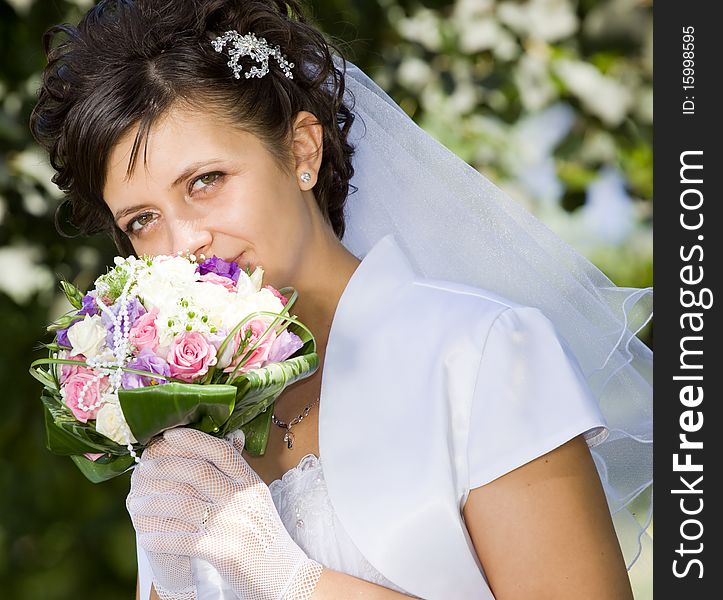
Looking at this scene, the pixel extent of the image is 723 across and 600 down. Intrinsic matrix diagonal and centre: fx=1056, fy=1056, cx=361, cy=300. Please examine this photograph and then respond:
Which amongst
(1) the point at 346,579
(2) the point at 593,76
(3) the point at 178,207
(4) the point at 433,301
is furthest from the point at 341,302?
(2) the point at 593,76

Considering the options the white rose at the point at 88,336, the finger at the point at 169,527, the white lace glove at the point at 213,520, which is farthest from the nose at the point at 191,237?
the finger at the point at 169,527

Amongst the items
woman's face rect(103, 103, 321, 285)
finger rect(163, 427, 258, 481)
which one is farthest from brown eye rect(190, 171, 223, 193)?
finger rect(163, 427, 258, 481)

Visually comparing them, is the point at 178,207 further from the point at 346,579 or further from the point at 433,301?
the point at 346,579

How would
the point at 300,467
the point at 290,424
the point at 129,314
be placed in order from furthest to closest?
the point at 290,424
the point at 300,467
the point at 129,314

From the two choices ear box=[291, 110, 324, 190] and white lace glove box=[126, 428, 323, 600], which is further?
ear box=[291, 110, 324, 190]

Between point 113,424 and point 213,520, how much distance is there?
29 centimetres

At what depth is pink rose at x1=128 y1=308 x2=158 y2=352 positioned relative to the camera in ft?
6.31

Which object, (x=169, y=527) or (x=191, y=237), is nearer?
(x=169, y=527)

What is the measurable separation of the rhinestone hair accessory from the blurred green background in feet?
4.67

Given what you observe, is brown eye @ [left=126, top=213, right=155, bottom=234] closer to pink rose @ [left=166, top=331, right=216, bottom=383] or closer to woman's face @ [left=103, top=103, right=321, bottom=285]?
woman's face @ [left=103, top=103, right=321, bottom=285]

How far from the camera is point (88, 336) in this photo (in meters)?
1.95

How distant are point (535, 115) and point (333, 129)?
179 cm

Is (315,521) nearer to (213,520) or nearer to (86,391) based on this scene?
(213,520)

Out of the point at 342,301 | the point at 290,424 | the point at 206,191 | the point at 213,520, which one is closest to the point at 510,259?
the point at 342,301
